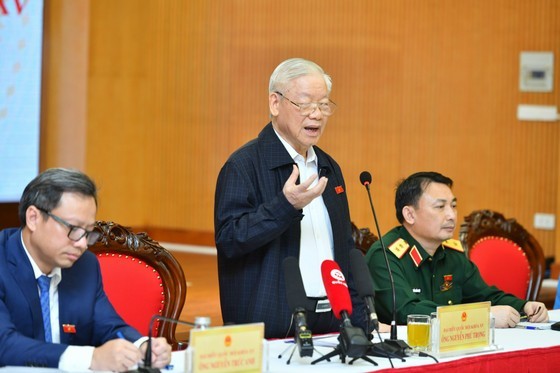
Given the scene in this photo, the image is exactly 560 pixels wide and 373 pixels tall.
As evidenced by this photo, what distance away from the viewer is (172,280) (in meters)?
3.55

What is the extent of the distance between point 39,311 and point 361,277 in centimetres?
91

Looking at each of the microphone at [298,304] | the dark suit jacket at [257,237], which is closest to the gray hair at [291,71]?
the dark suit jacket at [257,237]

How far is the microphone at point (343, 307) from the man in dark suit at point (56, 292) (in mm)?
468

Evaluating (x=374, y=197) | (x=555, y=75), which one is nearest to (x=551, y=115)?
(x=555, y=75)

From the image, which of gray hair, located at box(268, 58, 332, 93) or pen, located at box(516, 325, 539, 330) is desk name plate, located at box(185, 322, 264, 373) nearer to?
gray hair, located at box(268, 58, 332, 93)

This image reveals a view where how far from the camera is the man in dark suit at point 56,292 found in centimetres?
265

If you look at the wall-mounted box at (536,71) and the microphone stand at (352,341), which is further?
the wall-mounted box at (536,71)

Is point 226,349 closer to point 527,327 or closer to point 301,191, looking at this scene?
point 301,191

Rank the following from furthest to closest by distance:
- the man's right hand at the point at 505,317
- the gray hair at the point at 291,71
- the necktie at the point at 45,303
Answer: the man's right hand at the point at 505,317, the gray hair at the point at 291,71, the necktie at the point at 45,303

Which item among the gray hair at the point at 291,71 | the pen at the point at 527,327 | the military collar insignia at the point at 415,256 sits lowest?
the pen at the point at 527,327

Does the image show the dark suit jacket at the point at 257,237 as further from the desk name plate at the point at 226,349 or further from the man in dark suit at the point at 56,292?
the desk name plate at the point at 226,349

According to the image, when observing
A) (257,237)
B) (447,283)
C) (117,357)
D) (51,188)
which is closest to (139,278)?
(257,237)

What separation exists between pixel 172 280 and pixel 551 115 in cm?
515


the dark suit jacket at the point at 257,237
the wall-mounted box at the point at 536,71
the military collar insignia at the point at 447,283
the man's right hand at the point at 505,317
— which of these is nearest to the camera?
the dark suit jacket at the point at 257,237
